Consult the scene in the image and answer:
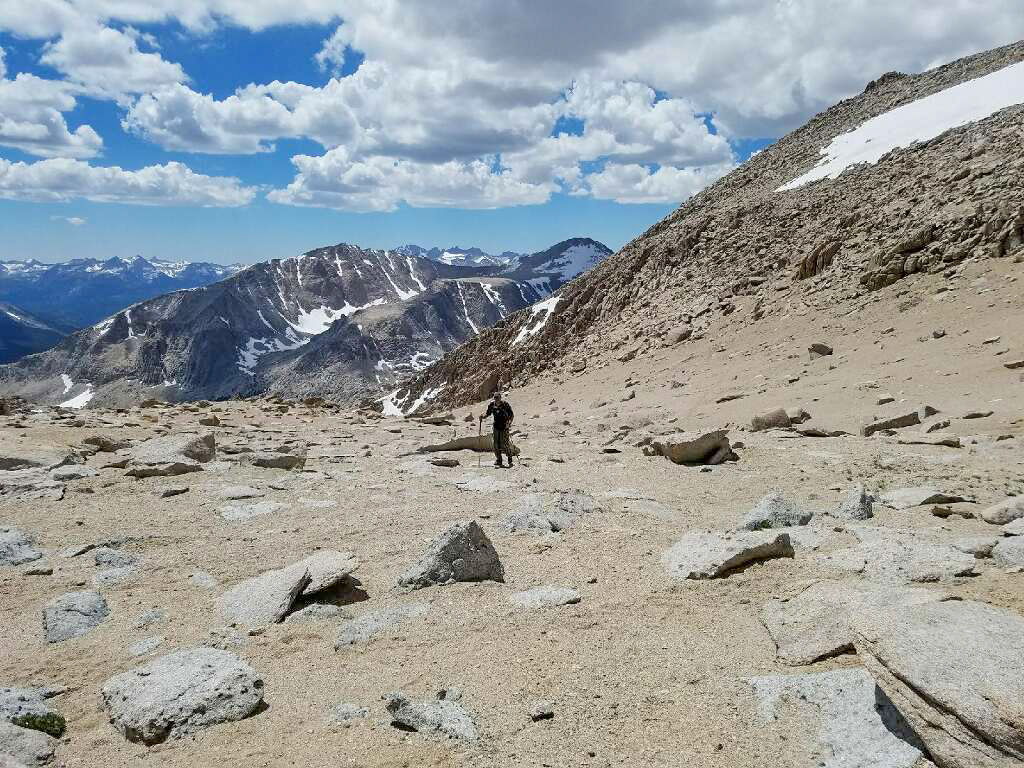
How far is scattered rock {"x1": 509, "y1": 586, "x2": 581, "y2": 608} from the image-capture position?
765 cm

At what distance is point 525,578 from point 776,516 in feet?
12.8

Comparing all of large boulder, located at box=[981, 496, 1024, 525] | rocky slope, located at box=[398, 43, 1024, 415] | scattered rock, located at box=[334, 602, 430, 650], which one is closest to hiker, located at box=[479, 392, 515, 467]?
scattered rock, located at box=[334, 602, 430, 650]

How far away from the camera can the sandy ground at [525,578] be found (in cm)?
538

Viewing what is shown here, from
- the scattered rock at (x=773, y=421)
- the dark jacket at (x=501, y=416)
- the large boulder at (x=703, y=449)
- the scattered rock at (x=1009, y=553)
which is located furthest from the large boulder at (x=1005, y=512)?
the dark jacket at (x=501, y=416)

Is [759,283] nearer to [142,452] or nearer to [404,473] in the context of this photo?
[404,473]

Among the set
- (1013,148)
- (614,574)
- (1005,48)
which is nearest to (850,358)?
(1013,148)

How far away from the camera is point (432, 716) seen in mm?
5562

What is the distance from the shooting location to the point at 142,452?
15766mm

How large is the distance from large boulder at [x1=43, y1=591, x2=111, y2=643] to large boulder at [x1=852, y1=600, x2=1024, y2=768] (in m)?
8.43

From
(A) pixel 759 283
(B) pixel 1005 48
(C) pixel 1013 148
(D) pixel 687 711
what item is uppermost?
(B) pixel 1005 48

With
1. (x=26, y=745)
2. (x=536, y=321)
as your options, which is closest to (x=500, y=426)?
(x=26, y=745)

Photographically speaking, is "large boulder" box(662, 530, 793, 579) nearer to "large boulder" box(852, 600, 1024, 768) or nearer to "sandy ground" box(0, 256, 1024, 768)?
"sandy ground" box(0, 256, 1024, 768)

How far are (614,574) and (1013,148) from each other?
33.4 m

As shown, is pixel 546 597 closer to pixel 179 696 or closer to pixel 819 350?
pixel 179 696
